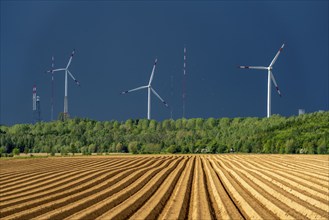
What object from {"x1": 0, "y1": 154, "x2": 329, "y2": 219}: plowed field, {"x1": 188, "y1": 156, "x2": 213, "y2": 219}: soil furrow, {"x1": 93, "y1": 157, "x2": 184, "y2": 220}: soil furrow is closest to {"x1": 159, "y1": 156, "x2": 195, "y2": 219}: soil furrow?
{"x1": 0, "y1": 154, "x2": 329, "y2": 219}: plowed field

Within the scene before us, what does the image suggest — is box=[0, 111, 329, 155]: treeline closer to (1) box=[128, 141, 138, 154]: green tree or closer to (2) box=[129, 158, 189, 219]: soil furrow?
(1) box=[128, 141, 138, 154]: green tree

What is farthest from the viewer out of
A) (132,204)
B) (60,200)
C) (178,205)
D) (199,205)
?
(60,200)

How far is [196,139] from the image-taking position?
11612 cm

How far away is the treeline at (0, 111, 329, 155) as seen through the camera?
90500 mm

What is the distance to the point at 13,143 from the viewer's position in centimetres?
11781

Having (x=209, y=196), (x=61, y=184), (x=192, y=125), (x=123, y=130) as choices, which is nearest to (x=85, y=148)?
(x=123, y=130)

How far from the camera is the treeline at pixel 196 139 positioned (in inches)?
3563

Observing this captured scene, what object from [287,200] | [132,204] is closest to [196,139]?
[287,200]

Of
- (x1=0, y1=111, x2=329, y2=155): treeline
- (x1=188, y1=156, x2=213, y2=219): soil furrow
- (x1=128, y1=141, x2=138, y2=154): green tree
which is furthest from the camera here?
(x1=128, y1=141, x2=138, y2=154): green tree

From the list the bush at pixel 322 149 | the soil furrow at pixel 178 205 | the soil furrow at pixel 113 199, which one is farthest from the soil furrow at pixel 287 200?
the bush at pixel 322 149

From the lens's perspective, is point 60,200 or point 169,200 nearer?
point 169,200

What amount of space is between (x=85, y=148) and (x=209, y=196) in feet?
296

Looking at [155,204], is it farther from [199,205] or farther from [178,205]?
[199,205]

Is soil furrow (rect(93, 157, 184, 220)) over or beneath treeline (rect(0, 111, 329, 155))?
beneath
